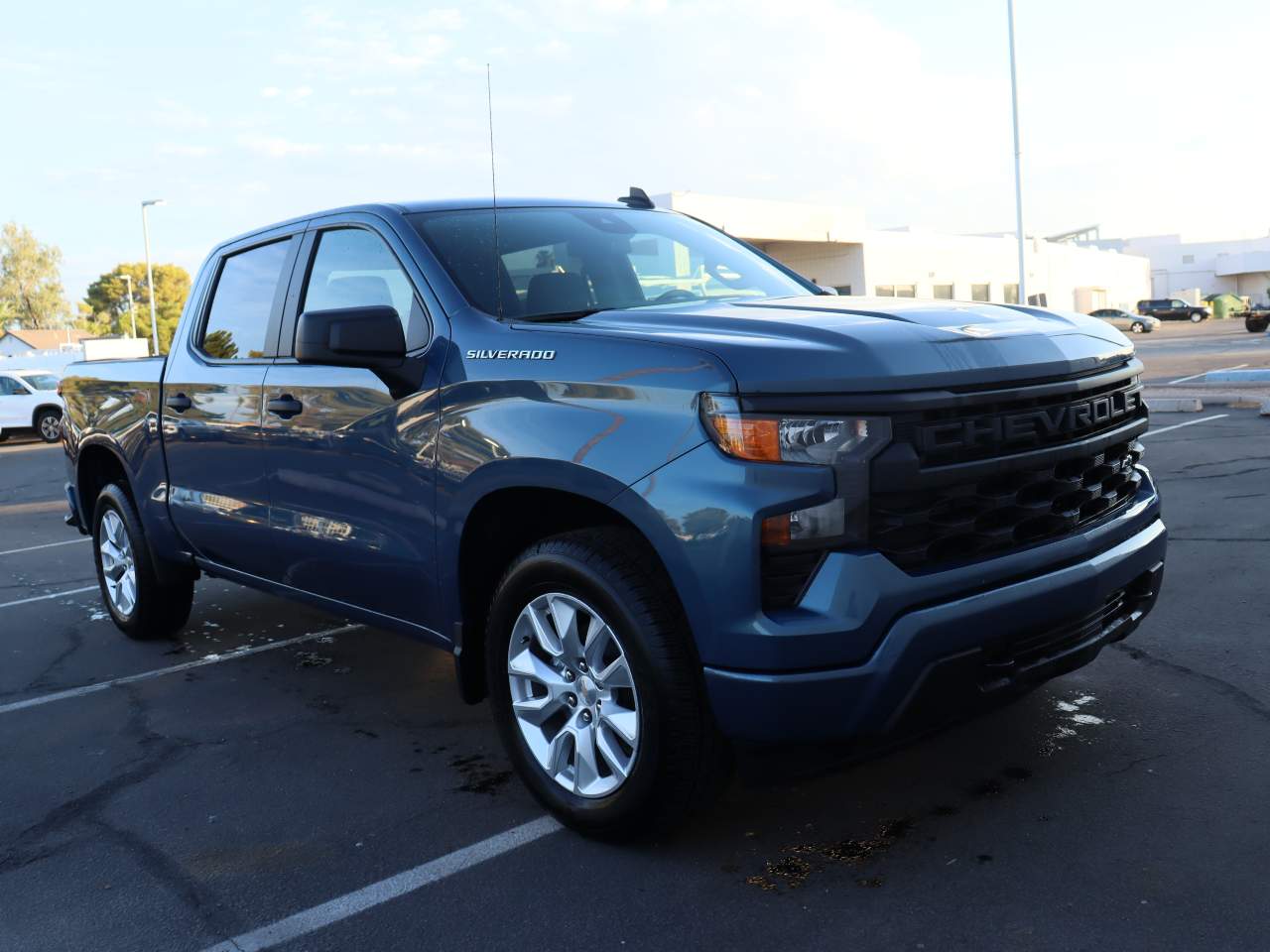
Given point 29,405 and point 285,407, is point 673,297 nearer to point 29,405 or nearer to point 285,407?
point 285,407

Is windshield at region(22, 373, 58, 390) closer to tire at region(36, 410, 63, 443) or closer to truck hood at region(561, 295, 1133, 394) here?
tire at region(36, 410, 63, 443)

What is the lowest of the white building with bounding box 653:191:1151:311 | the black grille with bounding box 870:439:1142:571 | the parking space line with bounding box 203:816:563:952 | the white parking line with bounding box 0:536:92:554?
the parking space line with bounding box 203:816:563:952

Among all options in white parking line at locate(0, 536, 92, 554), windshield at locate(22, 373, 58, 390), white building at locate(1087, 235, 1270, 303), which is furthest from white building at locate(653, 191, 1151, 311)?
white building at locate(1087, 235, 1270, 303)

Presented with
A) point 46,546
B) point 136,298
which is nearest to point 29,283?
point 136,298

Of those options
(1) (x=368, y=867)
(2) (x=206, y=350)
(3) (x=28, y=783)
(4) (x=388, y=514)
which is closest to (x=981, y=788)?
(1) (x=368, y=867)

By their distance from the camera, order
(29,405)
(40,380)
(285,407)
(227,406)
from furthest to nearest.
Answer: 1. (40,380)
2. (29,405)
3. (227,406)
4. (285,407)

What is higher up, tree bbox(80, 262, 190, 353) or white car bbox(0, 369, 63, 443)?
tree bbox(80, 262, 190, 353)

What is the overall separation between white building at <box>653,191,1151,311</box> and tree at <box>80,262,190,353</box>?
191 ft

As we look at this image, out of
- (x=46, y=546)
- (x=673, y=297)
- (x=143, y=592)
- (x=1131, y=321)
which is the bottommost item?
(x=46, y=546)

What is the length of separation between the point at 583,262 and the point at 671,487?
4.89 feet

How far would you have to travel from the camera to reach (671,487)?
301 cm

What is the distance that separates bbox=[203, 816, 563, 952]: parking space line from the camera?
9.93ft

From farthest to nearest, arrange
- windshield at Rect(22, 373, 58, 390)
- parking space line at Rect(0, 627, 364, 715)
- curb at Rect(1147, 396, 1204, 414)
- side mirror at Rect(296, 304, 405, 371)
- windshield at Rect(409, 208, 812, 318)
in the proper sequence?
1. windshield at Rect(22, 373, 58, 390)
2. curb at Rect(1147, 396, 1204, 414)
3. parking space line at Rect(0, 627, 364, 715)
4. windshield at Rect(409, 208, 812, 318)
5. side mirror at Rect(296, 304, 405, 371)

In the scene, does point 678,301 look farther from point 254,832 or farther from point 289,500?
point 254,832
